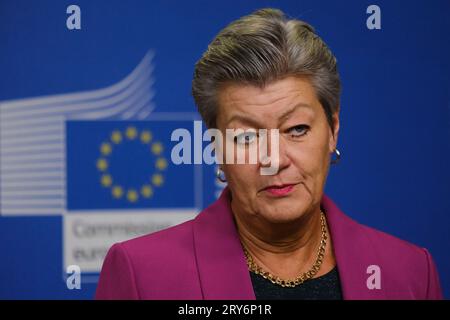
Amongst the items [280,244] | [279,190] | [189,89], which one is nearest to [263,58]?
[279,190]

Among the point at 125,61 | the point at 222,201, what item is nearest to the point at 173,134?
the point at 125,61

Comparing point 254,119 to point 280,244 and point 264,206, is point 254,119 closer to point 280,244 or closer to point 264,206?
point 264,206

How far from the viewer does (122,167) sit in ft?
6.42

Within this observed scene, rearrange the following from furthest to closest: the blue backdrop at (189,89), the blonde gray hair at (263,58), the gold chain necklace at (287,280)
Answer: the blue backdrop at (189,89) → the gold chain necklace at (287,280) → the blonde gray hair at (263,58)

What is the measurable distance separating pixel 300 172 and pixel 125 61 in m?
0.74

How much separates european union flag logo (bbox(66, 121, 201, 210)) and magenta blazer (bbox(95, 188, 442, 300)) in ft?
1.39

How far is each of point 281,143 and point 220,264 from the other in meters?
0.28

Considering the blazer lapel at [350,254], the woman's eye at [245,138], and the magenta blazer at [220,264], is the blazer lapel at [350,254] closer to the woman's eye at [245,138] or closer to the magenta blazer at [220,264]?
the magenta blazer at [220,264]

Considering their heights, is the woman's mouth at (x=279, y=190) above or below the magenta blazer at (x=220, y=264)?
above

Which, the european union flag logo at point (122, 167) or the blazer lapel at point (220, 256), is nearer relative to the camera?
the blazer lapel at point (220, 256)

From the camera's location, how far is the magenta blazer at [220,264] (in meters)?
1.42

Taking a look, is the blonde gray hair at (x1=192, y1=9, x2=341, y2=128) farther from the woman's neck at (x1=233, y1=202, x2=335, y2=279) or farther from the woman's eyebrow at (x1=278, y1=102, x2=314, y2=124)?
the woman's neck at (x1=233, y1=202, x2=335, y2=279)

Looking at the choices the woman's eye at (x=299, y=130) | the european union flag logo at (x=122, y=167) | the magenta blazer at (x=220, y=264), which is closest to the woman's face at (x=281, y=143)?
the woman's eye at (x=299, y=130)

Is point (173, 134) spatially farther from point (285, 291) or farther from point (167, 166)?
point (285, 291)
